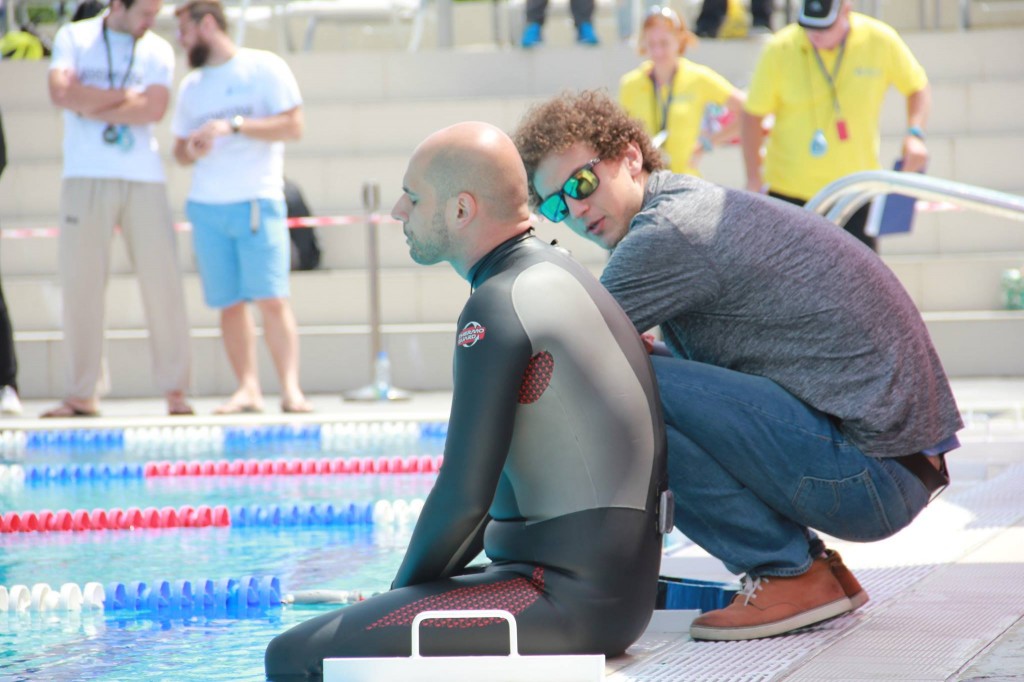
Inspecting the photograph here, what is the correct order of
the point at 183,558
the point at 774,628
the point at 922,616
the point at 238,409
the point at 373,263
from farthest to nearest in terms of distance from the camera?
the point at 373,263 → the point at 238,409 → the point at 183,558 → the point at 922,616 → the point at 774,628

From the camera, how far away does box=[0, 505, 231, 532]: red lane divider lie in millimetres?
5250

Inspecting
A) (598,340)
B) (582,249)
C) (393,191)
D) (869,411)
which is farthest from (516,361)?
(393,191)

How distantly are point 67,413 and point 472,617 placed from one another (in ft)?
19.9

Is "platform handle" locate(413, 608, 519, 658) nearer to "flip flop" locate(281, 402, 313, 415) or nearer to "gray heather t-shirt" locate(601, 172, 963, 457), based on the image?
"gray heather t-shirt" locate(601, 172, 963, 457)

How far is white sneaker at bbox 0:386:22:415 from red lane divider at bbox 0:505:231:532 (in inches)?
132

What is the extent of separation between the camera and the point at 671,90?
8.80 meters

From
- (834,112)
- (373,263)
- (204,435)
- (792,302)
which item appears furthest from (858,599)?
(373,263)

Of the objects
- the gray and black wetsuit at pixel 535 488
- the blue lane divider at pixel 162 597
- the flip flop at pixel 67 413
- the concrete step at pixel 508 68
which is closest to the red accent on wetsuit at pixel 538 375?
the gray and black wetsuit at pixel 535 488

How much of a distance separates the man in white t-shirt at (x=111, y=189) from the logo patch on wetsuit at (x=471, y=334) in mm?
5750

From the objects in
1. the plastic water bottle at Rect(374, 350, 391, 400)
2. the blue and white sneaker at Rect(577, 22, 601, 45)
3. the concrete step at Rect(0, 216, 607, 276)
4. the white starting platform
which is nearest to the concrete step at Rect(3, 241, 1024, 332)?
the concrete step at Rect(0, 216, 607, 276)

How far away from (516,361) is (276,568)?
2.05 m

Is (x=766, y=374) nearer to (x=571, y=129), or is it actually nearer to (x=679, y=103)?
(x=571, y=129)

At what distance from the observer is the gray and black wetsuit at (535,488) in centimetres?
266

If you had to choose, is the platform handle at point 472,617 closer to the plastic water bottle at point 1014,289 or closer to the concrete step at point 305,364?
the concrete step at point 305,364
